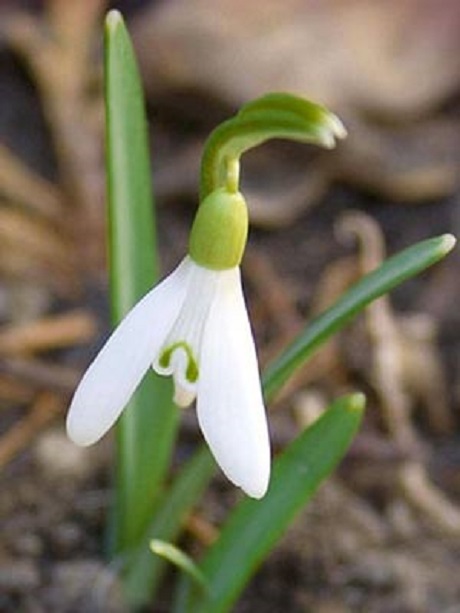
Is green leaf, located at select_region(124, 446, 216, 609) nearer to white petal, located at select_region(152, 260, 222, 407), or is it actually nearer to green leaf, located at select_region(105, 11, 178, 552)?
green leaf, located at select_region(105, 11, 178, 552)

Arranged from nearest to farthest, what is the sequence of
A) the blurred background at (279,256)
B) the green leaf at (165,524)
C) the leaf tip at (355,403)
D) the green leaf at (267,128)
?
the green leaf at (267,128)
the leaf tip at (355,403)
the green leaf at (165,524)
the blurred background at (279,256)

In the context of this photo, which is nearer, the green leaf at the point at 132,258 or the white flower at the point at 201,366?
the white flower at the point at 201,366

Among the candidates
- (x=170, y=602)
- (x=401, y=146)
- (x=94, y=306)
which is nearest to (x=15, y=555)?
(x=170, y=602)

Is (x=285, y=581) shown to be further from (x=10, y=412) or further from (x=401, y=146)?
(x=401, y=146)

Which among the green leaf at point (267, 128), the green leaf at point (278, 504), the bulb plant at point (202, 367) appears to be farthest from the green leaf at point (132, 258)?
the green leaf at point (267, 128)

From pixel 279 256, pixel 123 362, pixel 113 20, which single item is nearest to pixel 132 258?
pixel 113 20

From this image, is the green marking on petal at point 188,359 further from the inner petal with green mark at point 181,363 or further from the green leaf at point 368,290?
the green leaf at point 368,290

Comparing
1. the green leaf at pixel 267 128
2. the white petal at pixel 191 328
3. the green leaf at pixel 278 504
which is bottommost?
the green leaf at pixel 278 504

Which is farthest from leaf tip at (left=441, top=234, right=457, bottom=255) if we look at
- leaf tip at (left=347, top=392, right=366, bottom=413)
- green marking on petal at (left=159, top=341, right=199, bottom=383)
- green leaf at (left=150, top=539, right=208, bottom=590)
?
green leaf at (left=150, top=539, right=208, bottom=590)
